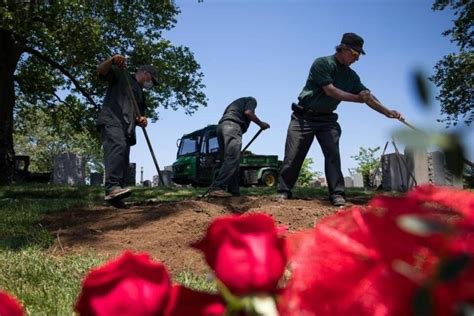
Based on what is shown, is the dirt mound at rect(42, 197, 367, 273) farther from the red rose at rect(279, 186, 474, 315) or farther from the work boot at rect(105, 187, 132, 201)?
the red rose at rect(279, 186, 474, 315)

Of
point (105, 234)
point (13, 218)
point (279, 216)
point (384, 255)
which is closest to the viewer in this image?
point (384, 255)

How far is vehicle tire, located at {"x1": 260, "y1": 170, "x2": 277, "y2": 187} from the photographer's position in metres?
22.4

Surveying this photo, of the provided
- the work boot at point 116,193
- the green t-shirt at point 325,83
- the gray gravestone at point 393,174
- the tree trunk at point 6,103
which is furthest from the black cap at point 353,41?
the tree trunk at point 6,103

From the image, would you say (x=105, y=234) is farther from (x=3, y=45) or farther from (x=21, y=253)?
(x=3, y=45)

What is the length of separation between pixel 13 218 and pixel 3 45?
12.4 m

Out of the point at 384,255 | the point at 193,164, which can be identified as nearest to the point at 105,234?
the point at 384,255

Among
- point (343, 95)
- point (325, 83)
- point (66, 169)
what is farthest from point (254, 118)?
point (66, 169)

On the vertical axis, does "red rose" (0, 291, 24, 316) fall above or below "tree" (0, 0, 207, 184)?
below

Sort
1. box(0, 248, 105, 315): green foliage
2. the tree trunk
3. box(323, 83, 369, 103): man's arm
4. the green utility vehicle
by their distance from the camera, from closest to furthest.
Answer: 1. box(0, 248, 105, 315): green foliage
2. box(323, 83, 369, 103): man's arm
3. the tree trunk
4. the green utility vehicle

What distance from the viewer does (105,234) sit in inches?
174

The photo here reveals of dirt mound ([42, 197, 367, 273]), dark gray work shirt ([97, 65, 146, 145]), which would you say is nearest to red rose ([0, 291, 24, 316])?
dirt mound ([42, 197, 367, 273])

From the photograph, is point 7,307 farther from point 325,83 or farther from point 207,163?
point 207,163

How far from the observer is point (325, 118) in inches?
251

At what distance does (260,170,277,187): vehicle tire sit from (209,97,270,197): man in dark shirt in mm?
14110
